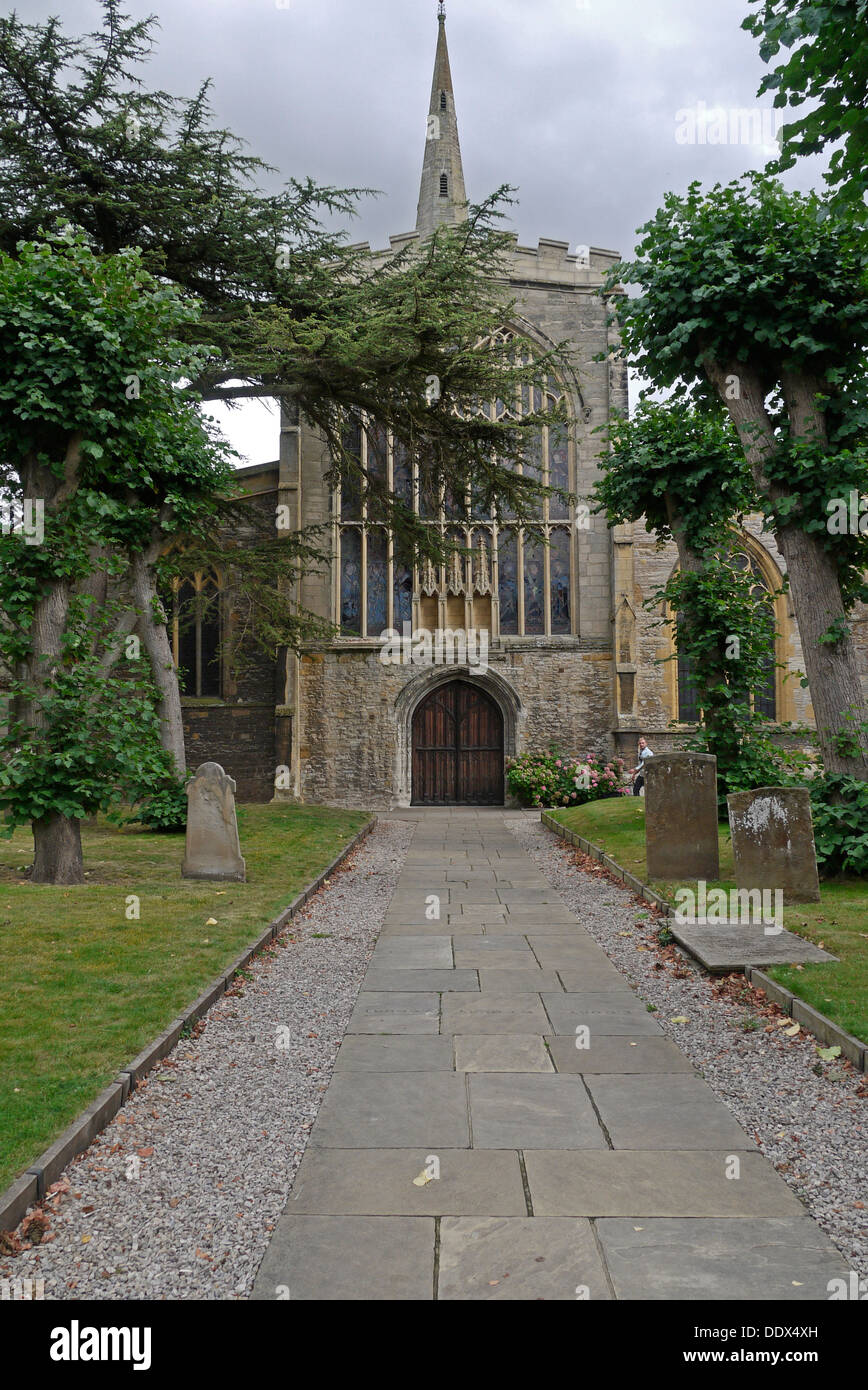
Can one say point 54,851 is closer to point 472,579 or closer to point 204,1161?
point 204,1161

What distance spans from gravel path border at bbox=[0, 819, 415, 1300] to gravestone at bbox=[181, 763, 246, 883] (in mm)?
3649

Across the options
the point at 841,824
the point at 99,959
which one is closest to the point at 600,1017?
the point at 99,959

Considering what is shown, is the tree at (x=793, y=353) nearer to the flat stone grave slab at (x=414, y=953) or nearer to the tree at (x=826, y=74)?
the tree at (x=826, y=74)

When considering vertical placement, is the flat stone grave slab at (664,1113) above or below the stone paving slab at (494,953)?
above

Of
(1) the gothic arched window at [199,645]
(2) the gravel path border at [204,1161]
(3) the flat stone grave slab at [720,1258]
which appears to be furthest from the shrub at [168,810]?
(3) the flat stone grave slab at [720,1258]

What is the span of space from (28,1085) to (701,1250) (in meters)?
2.75

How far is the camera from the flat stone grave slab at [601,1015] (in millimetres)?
5176

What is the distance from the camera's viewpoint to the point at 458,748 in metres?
22.9

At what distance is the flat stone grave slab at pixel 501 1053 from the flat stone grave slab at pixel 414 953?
Result: 64.0 inches

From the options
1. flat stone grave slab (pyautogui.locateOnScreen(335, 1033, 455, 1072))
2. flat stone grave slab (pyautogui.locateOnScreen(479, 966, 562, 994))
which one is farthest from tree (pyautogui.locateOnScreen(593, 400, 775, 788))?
flat stone grave slab (pyautogui.locateOnScreen(335, 1033, 455, 1072))

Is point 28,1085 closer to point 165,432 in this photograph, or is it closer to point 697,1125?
point 697,1125

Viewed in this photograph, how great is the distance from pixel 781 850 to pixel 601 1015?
3.36m
